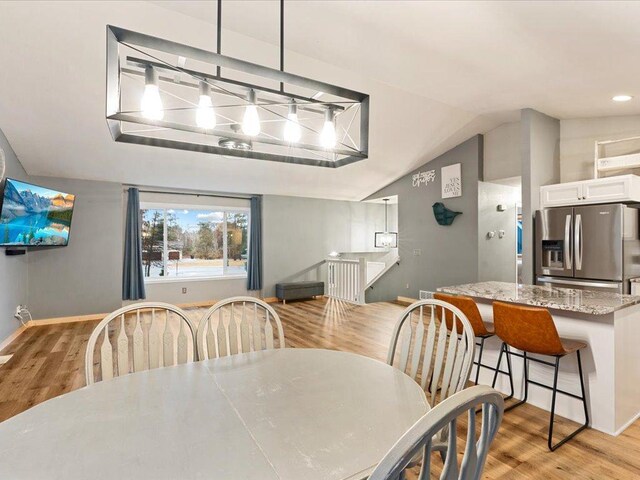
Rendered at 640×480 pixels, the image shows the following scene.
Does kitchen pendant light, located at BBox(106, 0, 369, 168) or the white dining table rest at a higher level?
kitchen pendant light, located at BBox(106, 0, 369, 168)

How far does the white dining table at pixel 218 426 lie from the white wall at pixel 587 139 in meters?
4.38

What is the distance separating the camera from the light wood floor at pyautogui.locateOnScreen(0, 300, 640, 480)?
1898 mm

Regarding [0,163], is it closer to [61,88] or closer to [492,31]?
[61,88]

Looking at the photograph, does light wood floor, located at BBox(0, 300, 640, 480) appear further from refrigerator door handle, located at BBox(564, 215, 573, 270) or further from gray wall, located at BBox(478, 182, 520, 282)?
refrigerator door handle, located at BBox(564, 215, 573, 270)

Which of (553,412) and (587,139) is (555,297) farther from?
(587,139)

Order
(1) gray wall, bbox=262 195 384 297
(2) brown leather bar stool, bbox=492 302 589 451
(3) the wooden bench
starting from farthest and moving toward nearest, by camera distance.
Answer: (1) gray wall, bbox=262 195 384 297
(3) the wooden bench
(2) brown leather bar stool, bbox=492 302 589 451

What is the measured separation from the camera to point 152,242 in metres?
6.55

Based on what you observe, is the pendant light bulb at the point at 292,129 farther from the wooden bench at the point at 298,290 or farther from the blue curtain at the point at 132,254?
the wooden bench at the point at 298,290

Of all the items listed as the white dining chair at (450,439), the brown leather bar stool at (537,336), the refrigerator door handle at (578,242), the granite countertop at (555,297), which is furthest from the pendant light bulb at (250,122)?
the refrigerator door handle at (578,242)

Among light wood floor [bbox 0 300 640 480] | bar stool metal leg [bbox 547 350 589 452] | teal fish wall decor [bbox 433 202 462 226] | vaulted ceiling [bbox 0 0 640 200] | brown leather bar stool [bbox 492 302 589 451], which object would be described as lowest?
light wood floor [bbox 0 300 640 480]

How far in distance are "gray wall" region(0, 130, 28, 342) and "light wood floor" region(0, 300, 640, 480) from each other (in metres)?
0.28

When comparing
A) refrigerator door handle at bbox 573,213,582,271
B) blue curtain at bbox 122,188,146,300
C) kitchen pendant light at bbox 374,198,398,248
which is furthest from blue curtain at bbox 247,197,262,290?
refrigerator door handle at bbox 573,213,582,271

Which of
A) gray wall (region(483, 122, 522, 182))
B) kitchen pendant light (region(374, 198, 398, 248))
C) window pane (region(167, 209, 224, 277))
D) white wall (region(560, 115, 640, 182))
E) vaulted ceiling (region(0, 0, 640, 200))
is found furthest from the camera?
kitchen pendant light (region(374, 198, 398, 248))

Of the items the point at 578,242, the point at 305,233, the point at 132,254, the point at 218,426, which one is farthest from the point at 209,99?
the point at 305,233
